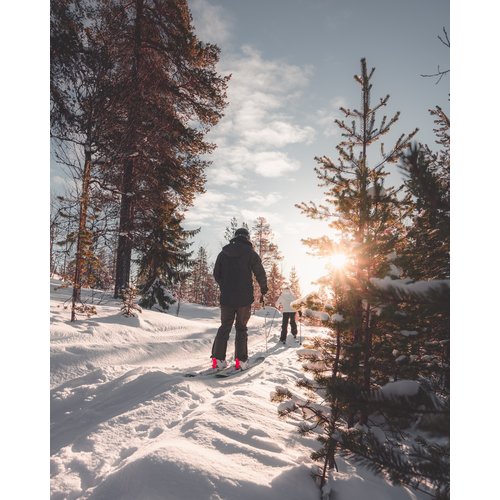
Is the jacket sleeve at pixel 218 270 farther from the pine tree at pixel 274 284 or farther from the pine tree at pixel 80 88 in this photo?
the pine tree at pixel 274 284

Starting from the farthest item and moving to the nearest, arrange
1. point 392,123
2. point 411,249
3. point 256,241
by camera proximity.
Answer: point 256,241 → point 392,123 → point 411,249

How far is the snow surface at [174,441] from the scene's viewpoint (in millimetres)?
1501


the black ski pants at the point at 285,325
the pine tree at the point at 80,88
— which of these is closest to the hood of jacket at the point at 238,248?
the pine tree at the point at 80,88

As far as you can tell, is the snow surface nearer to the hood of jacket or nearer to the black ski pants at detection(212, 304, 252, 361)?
the black ski pants at detection(212, 304, 252, 361)

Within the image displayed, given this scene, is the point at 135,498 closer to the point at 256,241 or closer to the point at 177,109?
the point at 177,109

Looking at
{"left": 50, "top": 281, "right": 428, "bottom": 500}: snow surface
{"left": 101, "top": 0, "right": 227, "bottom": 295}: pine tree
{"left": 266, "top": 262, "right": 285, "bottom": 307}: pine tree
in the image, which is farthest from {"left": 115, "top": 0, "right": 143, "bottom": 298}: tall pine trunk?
{"left": 266, "top": 262, "right": 285, "bottom": 307}: pine tree

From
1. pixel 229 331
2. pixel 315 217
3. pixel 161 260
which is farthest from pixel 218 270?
pixel 161 260

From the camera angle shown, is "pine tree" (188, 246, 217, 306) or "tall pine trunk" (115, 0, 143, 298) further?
"pine tree" (188, 246, 217, 306)

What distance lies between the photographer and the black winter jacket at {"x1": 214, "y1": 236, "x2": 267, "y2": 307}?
15.2 ft

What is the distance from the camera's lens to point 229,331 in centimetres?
465
